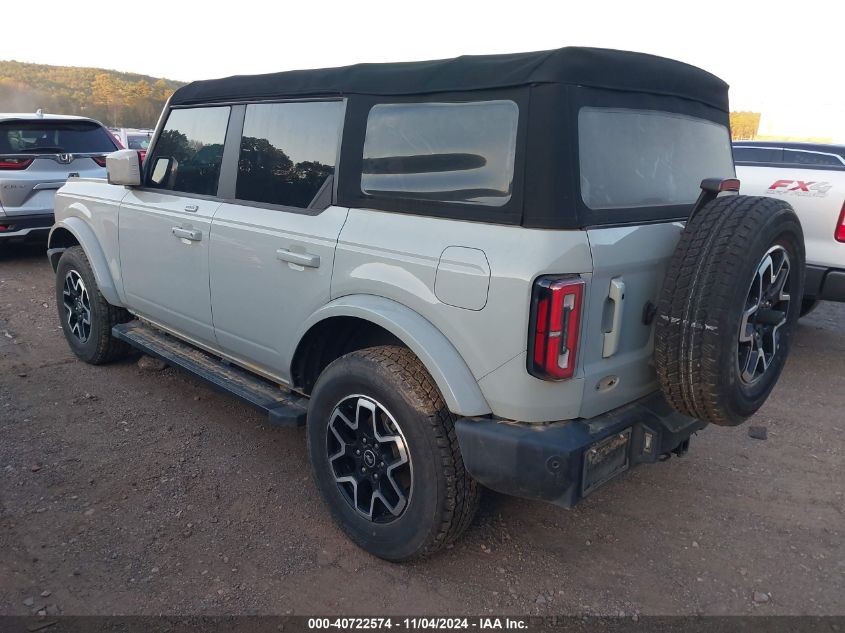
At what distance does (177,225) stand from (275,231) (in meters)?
0.95

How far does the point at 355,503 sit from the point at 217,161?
80.9 inches

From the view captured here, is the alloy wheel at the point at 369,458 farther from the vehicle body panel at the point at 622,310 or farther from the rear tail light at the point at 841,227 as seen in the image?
the rear tail light at the point at 841,227

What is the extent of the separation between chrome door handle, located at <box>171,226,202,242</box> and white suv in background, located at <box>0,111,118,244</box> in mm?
4585

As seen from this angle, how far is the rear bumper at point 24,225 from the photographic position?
7.72 metres

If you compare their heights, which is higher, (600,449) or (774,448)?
(600,449)

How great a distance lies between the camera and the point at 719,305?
228cm

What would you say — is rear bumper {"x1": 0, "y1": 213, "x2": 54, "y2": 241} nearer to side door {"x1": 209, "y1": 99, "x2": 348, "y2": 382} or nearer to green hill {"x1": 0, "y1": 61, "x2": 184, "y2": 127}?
side door {"x1": 209, "y1": 99, "x2": 348, "y2": 382}

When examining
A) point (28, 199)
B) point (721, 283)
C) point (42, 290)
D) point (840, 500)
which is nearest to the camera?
point (721, 283)

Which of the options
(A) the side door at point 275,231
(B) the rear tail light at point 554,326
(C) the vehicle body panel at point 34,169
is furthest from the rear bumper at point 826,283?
(C) the vehicle body panel at point 34,169

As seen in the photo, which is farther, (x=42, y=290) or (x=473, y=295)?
(x=42, y=290)

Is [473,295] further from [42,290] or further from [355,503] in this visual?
[42,290]

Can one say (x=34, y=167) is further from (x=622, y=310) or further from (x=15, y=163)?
(x=622, y=310)

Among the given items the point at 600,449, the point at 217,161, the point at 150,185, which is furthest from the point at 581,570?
the point at 150,185

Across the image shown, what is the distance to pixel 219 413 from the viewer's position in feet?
14.1
